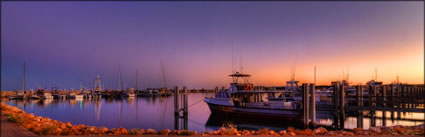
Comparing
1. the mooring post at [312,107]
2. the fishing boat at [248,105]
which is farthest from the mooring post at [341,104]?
the mooring post at [312,107]

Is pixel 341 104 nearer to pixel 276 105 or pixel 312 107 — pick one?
pixel 312 107

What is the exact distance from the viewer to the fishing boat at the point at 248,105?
1033 inches

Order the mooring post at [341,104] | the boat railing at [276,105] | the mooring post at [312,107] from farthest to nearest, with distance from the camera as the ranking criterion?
the boat railing at [276,105], the mooring post at [341,104], the mooring post at [312,107]

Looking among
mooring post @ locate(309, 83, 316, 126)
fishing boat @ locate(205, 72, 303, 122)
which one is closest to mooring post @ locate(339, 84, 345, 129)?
fishing boat @ locate(205, 72, 303, 122)

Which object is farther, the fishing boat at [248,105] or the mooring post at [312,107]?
the fishing boat at [248,105]

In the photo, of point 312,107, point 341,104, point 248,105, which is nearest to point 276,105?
point 248,105

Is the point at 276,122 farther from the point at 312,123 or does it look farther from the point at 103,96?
the point at 103,96

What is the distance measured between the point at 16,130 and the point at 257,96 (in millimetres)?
26004

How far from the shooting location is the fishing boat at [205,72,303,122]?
26247 mm

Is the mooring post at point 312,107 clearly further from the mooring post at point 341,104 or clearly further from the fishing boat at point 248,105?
the mooring post at point 341,104

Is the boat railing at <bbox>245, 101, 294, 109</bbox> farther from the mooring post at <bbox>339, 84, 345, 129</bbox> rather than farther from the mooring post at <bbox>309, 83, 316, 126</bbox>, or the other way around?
the mooring post at <bbox>339, 84, 345, 129</bbox>

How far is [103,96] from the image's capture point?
318 ft

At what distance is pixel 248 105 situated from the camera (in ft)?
97.9

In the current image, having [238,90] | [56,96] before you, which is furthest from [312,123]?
[56,96]
